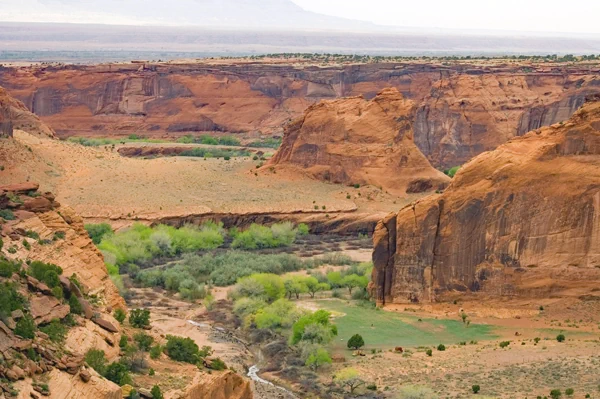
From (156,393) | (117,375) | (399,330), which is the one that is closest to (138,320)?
(117,375)

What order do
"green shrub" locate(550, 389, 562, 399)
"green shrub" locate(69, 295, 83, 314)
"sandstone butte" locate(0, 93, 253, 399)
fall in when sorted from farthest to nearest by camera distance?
"green shrub" locate(550, 389, 562, 399), "green shrub" locate(69, 295, 83, 314), "sandstone butte" locate(0, 93, 253, 399)

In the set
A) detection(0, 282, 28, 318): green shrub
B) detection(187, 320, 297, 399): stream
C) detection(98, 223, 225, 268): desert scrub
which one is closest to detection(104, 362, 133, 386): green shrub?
detection(0, 282, 28, 318): green shrub

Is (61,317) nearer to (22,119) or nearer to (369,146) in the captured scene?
(369,146)

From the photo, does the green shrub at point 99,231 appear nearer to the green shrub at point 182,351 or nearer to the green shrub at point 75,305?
the green shrub at point 182,351

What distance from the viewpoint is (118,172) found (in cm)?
8694

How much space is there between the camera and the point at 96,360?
3136 centimetres

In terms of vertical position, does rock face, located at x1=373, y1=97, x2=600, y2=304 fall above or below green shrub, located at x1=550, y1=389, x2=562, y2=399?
above

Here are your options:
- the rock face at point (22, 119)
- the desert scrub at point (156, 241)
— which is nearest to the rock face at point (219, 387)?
the desert scrub at point (156, 241)

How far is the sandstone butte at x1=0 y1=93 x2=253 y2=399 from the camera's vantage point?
2881 cm

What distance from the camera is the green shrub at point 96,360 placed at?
31.0m

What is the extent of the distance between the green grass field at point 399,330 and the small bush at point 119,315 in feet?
41.1

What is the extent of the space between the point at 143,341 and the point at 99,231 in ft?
121

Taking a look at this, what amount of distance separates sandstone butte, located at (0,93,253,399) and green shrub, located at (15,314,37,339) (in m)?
0.14

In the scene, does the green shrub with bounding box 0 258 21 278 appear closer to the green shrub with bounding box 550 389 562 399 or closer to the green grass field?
the green shrub with bounding box 550 389 562 399
